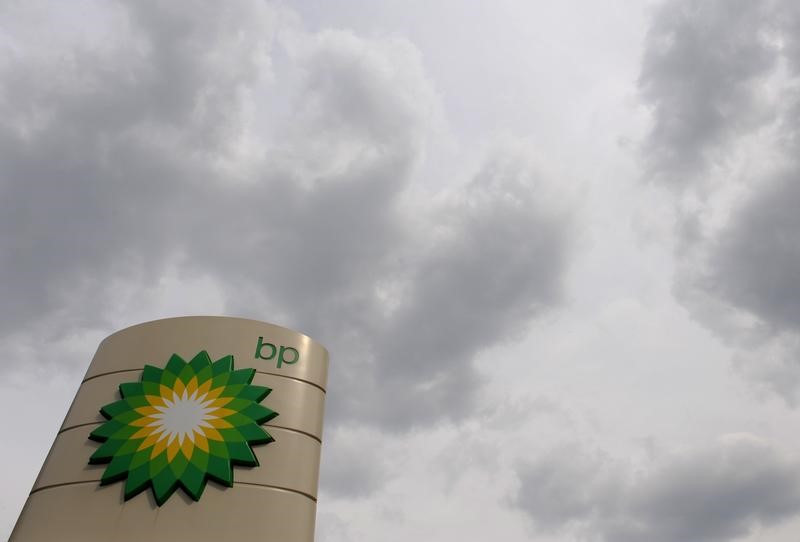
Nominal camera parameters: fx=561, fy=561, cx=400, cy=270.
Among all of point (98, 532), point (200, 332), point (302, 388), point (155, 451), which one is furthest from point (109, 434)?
point (302, 388)

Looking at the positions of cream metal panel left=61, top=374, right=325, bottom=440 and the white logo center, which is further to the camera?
cream metal panel left=61, top=374, right=325, bottom=440

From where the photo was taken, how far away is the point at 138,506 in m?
17.4

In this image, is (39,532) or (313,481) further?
(313,481)

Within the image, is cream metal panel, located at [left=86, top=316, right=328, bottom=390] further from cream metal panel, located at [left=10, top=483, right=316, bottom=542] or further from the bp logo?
cream metal panel, located at [left=10, top=483, right=316, bottom=542]

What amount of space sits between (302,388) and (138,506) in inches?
248

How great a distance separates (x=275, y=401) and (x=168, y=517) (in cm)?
480

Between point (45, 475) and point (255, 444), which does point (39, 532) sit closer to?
point (45, 475)

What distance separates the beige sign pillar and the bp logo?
0.11 ft

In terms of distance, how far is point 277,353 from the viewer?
69.6 ft

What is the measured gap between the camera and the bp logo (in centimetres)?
1784

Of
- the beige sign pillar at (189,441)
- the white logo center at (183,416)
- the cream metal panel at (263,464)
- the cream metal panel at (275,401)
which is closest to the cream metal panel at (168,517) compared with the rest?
the beige sign pillar at (189,441)

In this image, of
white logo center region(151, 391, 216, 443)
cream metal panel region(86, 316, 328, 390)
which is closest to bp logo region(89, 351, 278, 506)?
white logo center region(151, 391, 216, 443)

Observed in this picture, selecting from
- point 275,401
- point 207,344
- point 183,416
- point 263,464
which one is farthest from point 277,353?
point 263,464

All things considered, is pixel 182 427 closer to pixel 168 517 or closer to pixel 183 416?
pixel 183 416
